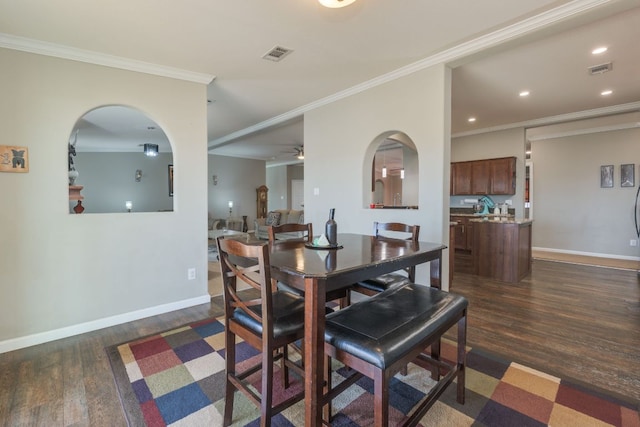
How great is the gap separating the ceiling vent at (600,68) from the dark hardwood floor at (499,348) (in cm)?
254

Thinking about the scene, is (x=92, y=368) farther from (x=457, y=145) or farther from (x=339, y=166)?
(x=457, y=145)

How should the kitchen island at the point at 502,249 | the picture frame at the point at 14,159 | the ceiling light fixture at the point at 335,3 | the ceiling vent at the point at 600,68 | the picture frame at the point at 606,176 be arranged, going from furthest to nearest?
the picture frame at the point at 606,176, the kitchen island at the point at 502,249, the ceiling vent at the point at 600,68, the picture frame at the point at 14,159, the ceiling light fixture at the point at 335,3

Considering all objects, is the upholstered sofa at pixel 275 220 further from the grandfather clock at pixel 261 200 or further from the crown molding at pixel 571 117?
the crown molding at pixel 571 117

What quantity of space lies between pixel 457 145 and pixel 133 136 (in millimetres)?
6851

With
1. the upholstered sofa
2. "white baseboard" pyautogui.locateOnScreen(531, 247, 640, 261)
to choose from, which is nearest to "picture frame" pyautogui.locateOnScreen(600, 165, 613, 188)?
"white baseboard" pyautogui.locateOnScreen(531, 247, 640, 261)

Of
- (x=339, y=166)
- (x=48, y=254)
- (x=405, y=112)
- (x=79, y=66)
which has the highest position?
(x=79, y=66)

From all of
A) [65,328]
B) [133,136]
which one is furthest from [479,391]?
[133,136]

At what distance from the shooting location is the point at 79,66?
2.68m

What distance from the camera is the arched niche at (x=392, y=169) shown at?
3807 millimetres

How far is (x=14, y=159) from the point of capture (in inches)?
95.7

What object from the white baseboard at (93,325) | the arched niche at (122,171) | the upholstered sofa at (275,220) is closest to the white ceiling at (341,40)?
the white baseboard at (93,325)

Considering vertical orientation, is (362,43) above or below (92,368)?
above

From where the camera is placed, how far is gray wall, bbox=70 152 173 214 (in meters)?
7.45

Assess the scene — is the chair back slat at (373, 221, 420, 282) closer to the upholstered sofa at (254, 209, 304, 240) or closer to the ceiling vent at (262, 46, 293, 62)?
the ceiling vent at (262, 46, 293, 62)
